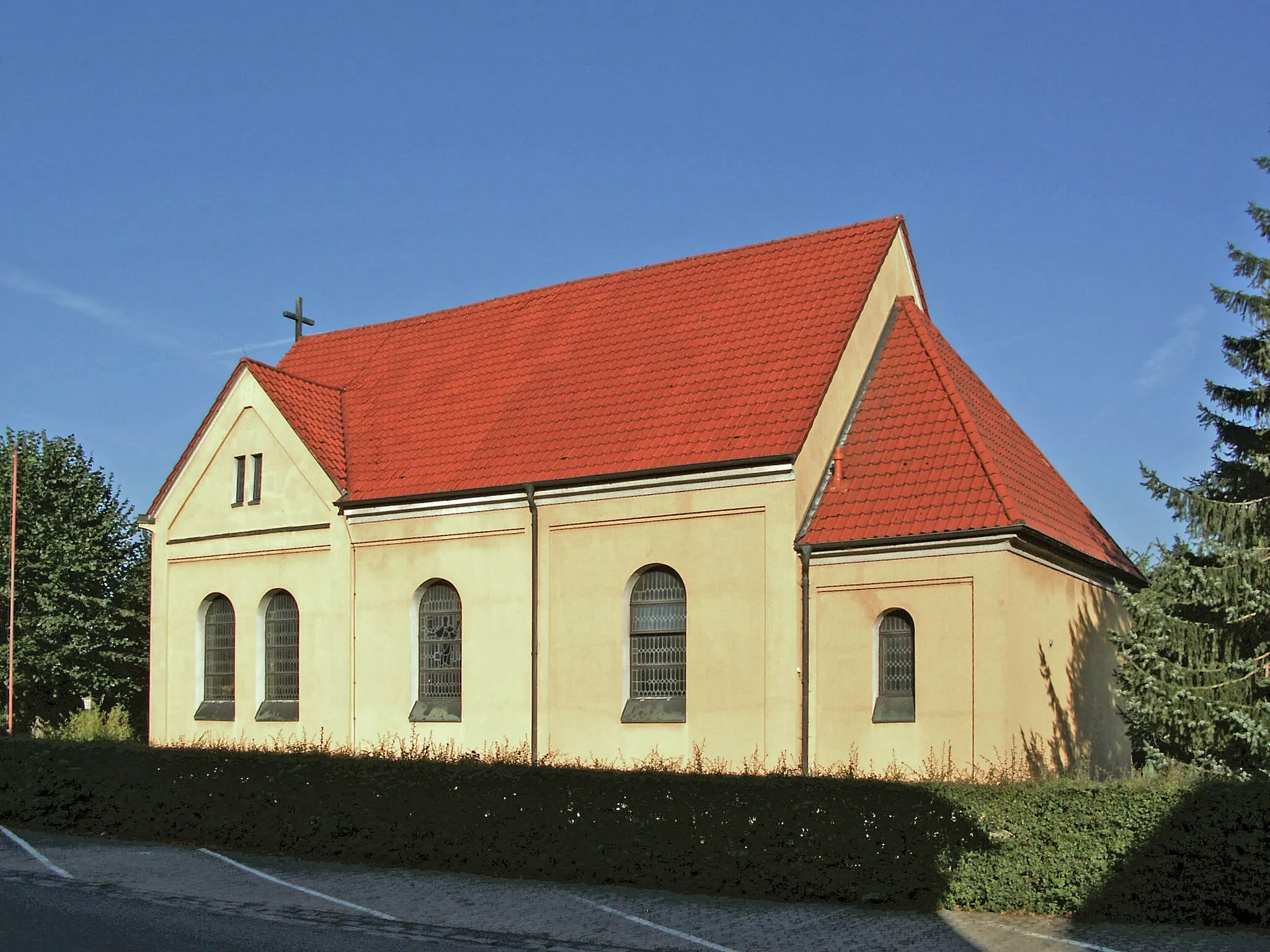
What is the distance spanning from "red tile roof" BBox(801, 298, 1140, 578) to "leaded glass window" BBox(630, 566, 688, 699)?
2498mm

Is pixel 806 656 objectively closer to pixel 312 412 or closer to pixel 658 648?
pixel 658 648

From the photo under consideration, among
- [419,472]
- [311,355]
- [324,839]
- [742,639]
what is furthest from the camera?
[311,355]

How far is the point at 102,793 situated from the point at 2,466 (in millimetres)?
20478

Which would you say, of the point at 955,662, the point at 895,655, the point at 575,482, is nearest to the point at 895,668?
the point at 895,655

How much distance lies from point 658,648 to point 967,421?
5942 mm

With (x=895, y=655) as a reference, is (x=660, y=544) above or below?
above

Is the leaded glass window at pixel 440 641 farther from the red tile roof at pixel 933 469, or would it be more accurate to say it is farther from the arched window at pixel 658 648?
the red tile roof at pixel 933 469

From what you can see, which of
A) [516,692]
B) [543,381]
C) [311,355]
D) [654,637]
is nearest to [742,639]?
[654,637]

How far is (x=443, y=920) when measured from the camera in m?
13.7

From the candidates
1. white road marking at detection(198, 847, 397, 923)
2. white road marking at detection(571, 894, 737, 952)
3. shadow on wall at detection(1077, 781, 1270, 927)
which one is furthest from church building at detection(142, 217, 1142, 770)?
white road marking at detection(571, 894, 737, 952)

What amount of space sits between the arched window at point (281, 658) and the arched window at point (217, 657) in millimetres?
960

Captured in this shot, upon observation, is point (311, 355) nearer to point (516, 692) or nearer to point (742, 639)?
point (516, 692)

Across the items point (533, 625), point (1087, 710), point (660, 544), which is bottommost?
point (1087, 710)

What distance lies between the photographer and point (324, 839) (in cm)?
1775
